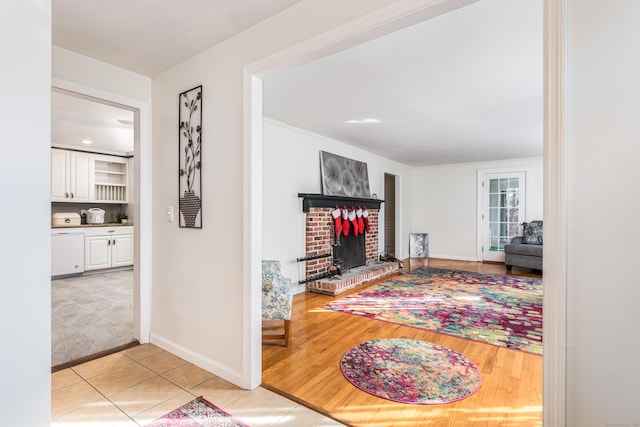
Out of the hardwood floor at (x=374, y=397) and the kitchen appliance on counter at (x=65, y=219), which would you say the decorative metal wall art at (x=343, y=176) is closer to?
the hardwood floor at (x=374, y=397)

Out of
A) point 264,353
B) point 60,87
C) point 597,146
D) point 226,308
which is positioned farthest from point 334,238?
point 597,146

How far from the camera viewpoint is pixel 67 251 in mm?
5543

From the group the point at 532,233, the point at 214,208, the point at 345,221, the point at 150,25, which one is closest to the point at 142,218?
the point at 214,208

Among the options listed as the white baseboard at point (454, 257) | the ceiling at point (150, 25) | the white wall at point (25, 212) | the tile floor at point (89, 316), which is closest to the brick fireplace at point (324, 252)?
the tile floor at point (89, 316)

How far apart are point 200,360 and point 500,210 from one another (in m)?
6.91

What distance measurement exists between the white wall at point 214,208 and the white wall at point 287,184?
4.88 ft

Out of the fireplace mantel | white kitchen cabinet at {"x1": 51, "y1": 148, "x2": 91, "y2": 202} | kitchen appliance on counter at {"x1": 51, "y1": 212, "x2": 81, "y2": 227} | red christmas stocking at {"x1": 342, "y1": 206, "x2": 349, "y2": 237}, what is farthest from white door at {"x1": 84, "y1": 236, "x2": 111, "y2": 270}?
red christmas stocking at {"x1": 342, "y1": 206, "x2": 349, "y2": 237}

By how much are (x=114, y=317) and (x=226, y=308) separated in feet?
7.18

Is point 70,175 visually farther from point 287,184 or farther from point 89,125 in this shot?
point 287,184

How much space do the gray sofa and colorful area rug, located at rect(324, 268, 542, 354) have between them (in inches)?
19.3

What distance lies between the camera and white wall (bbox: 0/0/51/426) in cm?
89

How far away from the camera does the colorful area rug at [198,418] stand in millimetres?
1743

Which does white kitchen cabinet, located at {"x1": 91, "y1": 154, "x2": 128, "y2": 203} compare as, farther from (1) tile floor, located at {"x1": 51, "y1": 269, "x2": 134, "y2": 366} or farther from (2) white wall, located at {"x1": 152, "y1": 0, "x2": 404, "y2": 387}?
(2) white wall, located at {"x1": 152, "y1": 0, "x2": 404, "y2": 387}

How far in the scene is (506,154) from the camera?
249 inches
